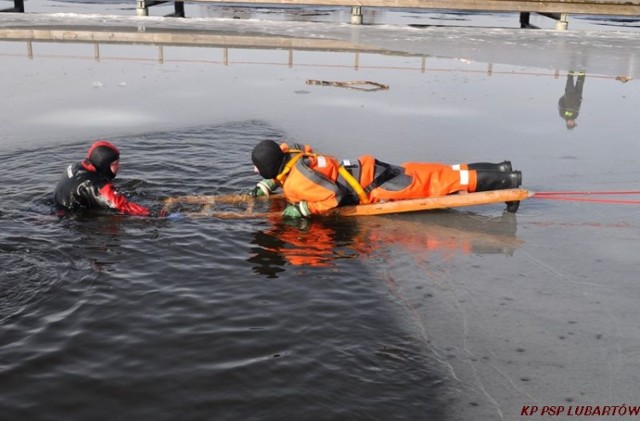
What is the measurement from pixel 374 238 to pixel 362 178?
29.8 inches

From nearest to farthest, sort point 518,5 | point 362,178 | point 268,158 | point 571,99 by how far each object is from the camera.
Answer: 1. point 268,158
2. point 362,178
3. point 571,99
4. point 518,5

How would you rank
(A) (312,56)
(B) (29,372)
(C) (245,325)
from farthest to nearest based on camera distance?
(A) (312,56)
(C) (245,325)
(B) (29,372)

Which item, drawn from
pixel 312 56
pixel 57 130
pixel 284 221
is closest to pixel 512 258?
pixel 284 221

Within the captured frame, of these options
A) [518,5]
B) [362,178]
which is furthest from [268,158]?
[518,5]

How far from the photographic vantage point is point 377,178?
21.7ft

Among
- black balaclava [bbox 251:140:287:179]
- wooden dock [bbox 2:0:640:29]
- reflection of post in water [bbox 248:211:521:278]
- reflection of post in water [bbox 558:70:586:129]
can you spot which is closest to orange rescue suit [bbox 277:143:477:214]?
black balaclava [bbox 251:140:287:179]

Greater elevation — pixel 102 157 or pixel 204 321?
pixel 102 157

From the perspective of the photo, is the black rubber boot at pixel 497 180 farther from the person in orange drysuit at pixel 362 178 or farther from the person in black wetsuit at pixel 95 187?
the person in black wetsuit at pixel 95 187

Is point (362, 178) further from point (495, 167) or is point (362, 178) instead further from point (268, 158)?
point (495, 167)

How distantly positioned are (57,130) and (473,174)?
574 centimetres

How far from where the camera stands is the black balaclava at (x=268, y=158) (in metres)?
6.22

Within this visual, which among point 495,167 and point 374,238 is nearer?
point 374,238

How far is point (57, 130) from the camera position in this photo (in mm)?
9383

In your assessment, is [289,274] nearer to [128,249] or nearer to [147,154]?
[128,249]
